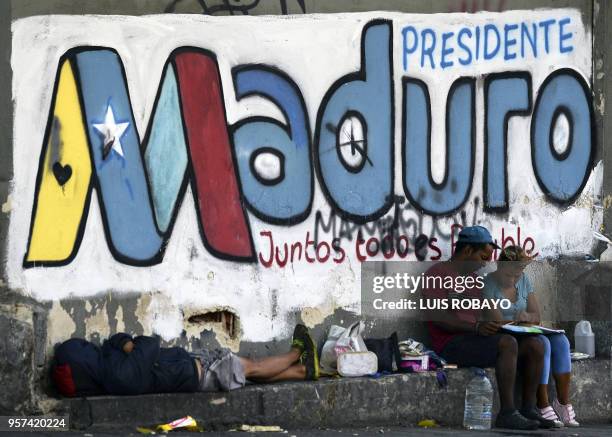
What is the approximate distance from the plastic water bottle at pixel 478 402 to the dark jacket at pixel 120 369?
6.42 ft

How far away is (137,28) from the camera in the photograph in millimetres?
8594

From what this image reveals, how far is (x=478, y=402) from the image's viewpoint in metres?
9.00

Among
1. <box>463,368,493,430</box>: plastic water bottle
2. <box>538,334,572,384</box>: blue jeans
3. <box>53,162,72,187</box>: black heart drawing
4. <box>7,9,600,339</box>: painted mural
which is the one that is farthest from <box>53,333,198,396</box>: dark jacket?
<box>538,334,572,384</box>: blue jeans

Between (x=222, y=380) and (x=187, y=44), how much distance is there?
2187mm

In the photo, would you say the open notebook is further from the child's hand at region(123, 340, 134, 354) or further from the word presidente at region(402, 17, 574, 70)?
the child's hand at region(123, 340, 134, 354)

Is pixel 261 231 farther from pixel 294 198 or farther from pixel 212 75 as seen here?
pixel 212 75

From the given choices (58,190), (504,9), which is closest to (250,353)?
(58,190)

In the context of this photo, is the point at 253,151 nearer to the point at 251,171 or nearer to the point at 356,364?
the point at 251,171

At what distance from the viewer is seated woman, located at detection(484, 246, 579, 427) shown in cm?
901

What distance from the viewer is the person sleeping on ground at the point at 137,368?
7988 mm

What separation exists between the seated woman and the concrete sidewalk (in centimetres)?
37

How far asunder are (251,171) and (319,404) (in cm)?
160

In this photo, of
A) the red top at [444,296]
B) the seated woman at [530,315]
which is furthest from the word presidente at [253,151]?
the seated woman at [530,315]

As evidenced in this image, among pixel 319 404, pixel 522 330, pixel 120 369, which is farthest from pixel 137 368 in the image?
pixel 522 330
